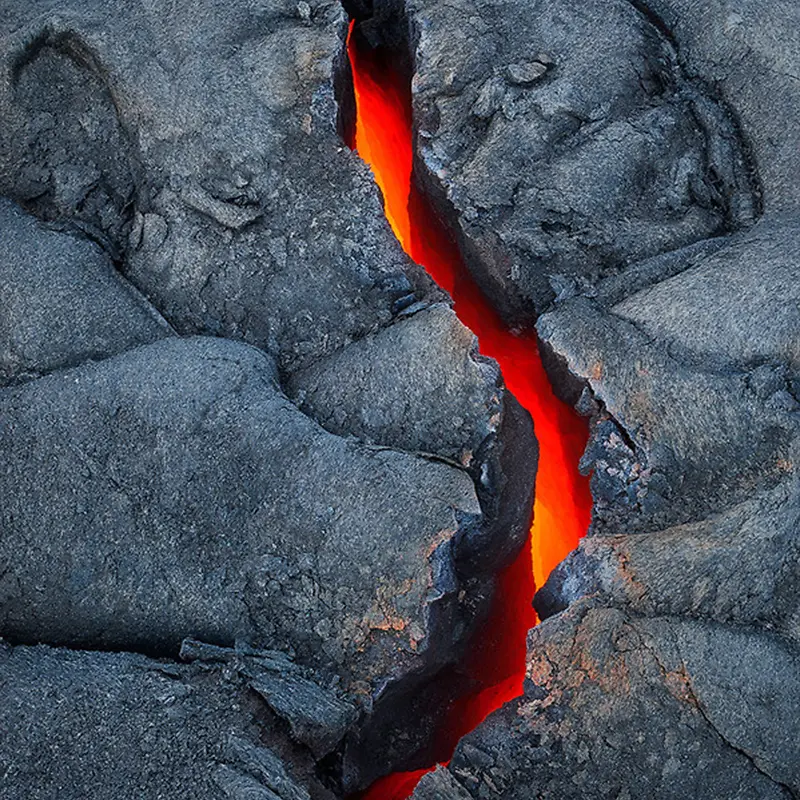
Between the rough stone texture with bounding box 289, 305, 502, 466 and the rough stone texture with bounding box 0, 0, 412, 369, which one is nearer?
the rough stone texture with bounding box 289, 305, 502, 466

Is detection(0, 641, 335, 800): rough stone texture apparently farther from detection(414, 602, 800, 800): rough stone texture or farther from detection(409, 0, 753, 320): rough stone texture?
detection(409, 0, 753, 320): rough stone texture

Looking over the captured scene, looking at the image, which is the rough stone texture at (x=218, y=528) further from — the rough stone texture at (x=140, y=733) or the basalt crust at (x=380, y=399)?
the rough stone texture at (x=140, y=733)

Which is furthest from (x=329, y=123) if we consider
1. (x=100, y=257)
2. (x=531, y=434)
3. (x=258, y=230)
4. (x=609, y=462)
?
(x=609, y=462)

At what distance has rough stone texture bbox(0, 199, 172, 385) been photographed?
316cm

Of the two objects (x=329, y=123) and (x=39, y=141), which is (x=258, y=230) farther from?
(x=39, y=141)

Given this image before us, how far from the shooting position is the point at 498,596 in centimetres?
306

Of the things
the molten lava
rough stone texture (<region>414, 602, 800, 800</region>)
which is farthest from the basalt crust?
the molten lava

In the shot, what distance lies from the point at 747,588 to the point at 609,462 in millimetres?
495

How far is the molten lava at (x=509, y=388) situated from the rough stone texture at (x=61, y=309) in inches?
39.3

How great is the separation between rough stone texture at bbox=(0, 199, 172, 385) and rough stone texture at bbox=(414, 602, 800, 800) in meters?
1.58

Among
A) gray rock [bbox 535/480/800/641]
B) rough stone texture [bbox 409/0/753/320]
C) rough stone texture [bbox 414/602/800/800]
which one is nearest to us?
rough stone texture [bbox 414/602/800/800]

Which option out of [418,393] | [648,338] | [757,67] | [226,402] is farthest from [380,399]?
[757,67]

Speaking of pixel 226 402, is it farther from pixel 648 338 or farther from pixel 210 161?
pixel 648 338

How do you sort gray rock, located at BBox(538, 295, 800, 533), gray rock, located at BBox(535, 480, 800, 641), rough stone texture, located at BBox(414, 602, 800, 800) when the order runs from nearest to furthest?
rough stone texture, located at BBox(414, 602, 800, 800) < gray rock, located at BBox(535, 480, 800, 641) < gray rock, located at BBox(538, 295, 800, 533)
